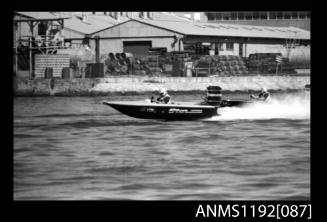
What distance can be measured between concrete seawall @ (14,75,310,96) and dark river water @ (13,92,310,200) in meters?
5.99

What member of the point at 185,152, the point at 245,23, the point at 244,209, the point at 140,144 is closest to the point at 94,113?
the point at 140,144

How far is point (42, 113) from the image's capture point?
65.2 feet

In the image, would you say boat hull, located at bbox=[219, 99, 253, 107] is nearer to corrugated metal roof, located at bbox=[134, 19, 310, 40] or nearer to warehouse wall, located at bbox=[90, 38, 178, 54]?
corrugated metal roof, located at bbox=[134, 19, 310, 40]

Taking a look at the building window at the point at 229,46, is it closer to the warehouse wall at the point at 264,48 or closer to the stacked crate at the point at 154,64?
the warehouse wall at the point at 264,48

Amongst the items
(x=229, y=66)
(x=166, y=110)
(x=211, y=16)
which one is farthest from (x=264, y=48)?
(x=166, y=110)

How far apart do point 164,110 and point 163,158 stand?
5.35m

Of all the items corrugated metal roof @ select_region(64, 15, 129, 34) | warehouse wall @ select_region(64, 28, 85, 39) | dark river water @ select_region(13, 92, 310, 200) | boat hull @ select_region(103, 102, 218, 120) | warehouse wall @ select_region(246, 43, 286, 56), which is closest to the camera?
dark river water @ select_region(13, 92, 310, 200)

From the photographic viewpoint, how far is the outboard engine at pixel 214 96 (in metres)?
17.2

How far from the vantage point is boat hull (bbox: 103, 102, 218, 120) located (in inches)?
654

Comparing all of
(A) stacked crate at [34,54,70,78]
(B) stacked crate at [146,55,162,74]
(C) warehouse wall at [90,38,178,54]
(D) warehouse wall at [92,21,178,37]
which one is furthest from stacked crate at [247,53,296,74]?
(A) stacked crate at [34,54,70,78]

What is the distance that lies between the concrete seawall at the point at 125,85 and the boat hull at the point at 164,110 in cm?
929

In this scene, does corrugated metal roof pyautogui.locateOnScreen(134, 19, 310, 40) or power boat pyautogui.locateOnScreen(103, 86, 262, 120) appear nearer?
power boat pyautogui.locateOnScreen(103, 86, 262, 120)

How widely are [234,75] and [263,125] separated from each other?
13981 mm
